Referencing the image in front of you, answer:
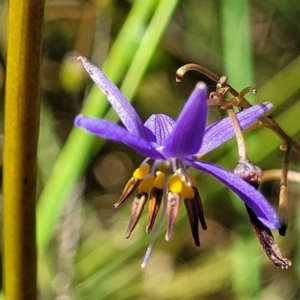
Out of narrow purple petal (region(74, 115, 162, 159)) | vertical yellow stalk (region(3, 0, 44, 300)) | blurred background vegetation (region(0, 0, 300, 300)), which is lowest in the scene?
blurred background vegetation (region(0, 0, 300, 300))

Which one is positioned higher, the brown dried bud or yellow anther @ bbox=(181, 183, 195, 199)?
the brown dried bud

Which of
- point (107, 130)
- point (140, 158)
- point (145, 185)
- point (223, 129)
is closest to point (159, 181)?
point (145, 185)

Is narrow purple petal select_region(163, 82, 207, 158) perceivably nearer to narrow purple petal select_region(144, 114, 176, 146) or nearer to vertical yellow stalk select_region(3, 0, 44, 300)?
narrow purple petal select_region(144, 114, 176, 146)

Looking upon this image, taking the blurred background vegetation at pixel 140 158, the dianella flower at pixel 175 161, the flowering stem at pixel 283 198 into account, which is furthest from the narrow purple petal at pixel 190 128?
the blurred background vegetation at pixel 140 158

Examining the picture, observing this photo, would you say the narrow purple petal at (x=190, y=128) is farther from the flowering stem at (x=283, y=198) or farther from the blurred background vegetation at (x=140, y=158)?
the blurred background vegetation at (x=140, y=158)

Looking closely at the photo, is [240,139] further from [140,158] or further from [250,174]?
[140,158]

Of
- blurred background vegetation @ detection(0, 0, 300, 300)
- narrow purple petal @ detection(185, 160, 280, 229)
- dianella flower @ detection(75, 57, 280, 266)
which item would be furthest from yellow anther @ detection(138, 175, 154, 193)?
blurred background vegetation @ detection(0, 0, 300, 300)

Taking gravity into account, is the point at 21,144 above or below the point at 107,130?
below
